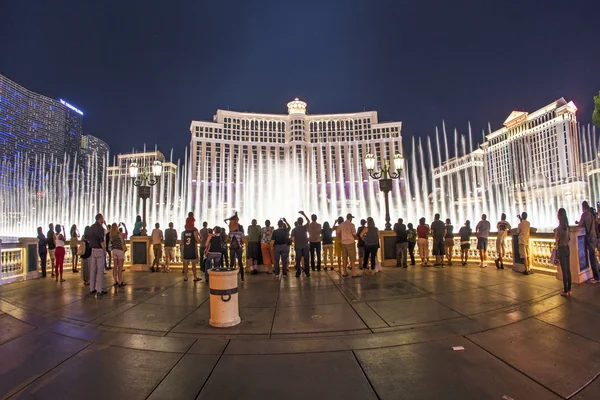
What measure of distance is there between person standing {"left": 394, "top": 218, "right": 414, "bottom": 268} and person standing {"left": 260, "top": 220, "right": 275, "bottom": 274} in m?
4.72

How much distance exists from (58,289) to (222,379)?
7787 mm

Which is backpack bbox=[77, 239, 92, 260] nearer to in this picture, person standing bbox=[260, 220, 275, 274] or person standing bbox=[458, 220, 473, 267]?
person standing bbox=[260, 220, 275, 274]

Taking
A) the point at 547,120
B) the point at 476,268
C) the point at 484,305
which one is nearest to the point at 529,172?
the point at 547,120

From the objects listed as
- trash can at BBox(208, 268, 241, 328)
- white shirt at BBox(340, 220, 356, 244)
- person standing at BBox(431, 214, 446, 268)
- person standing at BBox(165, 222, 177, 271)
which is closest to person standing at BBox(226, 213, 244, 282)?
white shirt at BBox(340, 220, 356, 244)

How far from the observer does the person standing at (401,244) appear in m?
12.2

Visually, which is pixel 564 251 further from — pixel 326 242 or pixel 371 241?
pixel 326 242

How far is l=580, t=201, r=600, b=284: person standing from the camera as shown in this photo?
8.36m

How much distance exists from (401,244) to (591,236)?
5.40 metres

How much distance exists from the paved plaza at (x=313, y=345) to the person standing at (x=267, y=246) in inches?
137

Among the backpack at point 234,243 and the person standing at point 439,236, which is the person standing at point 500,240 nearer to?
the person standing at point 439,236

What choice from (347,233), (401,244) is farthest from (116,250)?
(401,244)

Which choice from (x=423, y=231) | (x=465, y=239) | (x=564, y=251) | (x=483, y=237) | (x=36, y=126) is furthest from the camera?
(x=36, y=126)

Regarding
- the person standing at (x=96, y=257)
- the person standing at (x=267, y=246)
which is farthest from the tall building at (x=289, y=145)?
the person standing at (x=96, y=257)

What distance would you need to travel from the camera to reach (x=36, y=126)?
78.2m
